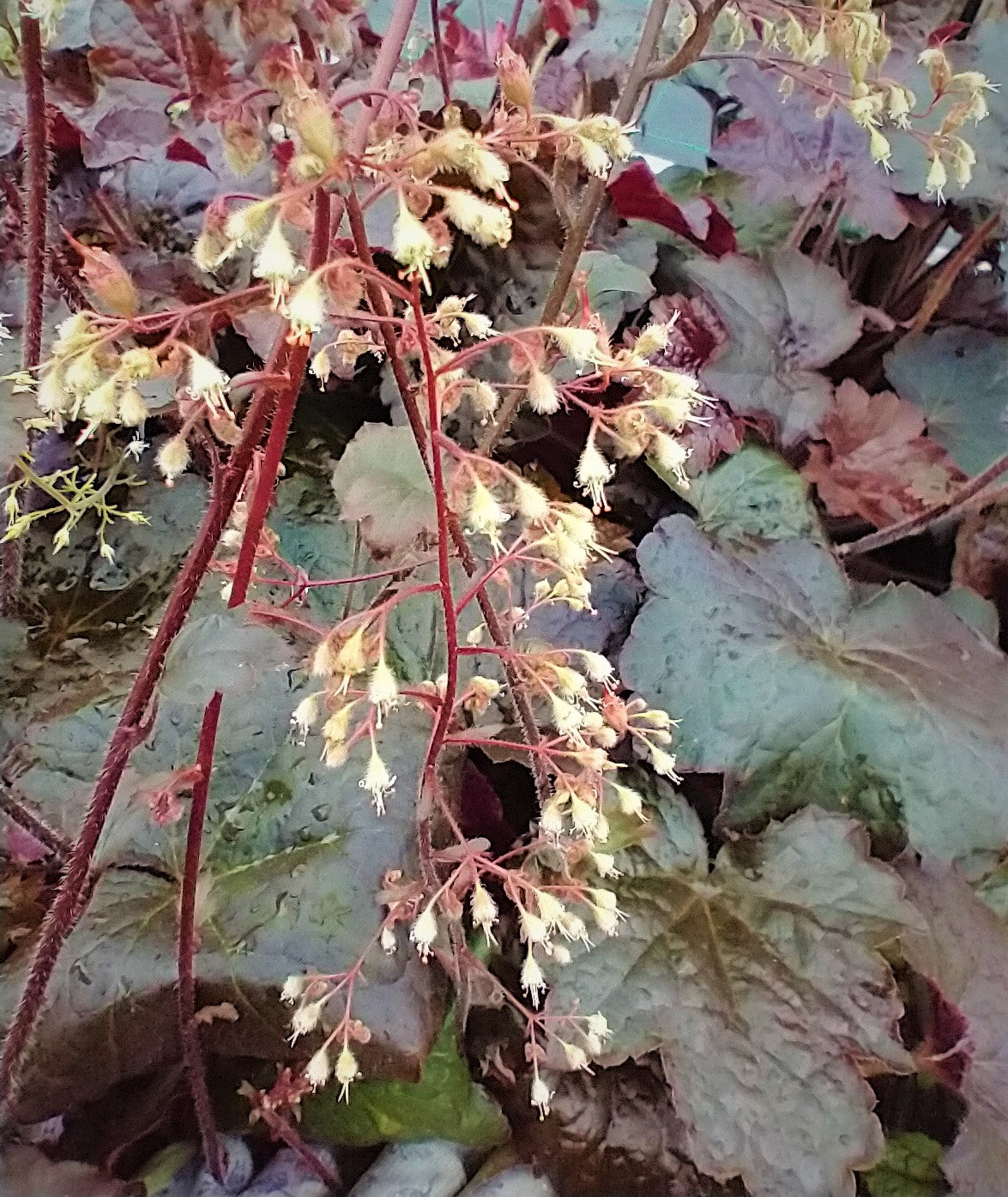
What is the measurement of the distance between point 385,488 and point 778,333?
437 millimetres

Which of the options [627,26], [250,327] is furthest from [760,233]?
[250,327]

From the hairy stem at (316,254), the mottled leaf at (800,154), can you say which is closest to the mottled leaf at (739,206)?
the mottled leaf at (800,154)

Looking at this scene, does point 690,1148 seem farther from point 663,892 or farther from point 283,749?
point 283,749

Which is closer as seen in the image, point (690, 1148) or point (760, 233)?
point (690, 1148)

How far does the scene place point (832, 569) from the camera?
0.65m

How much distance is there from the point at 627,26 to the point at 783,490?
504 mm

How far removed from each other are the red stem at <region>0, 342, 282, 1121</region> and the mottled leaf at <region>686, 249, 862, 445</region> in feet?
1.64

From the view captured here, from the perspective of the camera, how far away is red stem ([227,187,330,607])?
0.28 metres

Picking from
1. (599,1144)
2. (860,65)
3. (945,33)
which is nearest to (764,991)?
(599,1144)

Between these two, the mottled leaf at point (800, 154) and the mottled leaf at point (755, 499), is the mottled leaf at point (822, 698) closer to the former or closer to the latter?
the mottled leaf at point (755, 499)

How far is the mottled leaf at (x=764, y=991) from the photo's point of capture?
489 mm

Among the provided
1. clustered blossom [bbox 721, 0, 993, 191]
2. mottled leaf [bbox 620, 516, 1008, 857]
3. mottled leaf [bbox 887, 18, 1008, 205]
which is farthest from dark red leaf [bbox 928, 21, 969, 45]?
mottled leaf [bbox 620, 516, 1008, 857]

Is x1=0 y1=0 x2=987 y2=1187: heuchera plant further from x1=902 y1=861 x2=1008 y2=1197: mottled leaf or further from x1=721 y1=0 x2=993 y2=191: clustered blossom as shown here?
x1=902 y1=861 x2=1008 y2=1197: mottled leaf

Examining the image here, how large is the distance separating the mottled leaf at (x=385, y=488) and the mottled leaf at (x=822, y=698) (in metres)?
0.20
